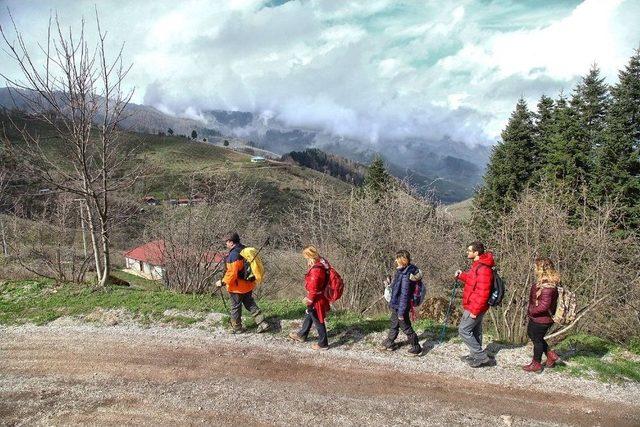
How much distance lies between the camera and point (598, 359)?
7.88 meters

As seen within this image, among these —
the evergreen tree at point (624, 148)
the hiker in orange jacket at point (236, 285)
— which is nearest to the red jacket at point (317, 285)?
the hiker in orange jacket at point (236, 285)

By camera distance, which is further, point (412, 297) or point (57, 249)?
point (57, 249)

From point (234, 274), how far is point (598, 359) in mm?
7360

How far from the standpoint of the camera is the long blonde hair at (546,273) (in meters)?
7.24

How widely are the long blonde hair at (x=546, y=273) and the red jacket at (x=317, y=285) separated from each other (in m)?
3.89

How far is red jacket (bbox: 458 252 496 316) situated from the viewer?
290 inches

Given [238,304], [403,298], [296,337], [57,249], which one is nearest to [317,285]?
[296,337]

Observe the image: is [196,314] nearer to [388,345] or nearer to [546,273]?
[388,345]

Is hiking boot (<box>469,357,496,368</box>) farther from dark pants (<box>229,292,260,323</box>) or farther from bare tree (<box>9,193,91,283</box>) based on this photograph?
bare tree (<box>9,193,91,283</box>)

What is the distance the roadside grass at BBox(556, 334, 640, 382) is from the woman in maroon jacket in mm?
473

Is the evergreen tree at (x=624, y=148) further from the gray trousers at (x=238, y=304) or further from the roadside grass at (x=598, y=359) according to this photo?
the gray trousers at (x=238, y=304)

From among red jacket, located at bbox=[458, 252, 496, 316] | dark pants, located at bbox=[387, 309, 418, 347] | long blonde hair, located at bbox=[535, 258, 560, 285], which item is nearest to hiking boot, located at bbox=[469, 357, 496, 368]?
red jacket, located at bbox=[458, 252, 496, 316]

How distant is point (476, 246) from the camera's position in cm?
751

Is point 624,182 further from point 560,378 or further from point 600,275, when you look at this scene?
point 560,378
